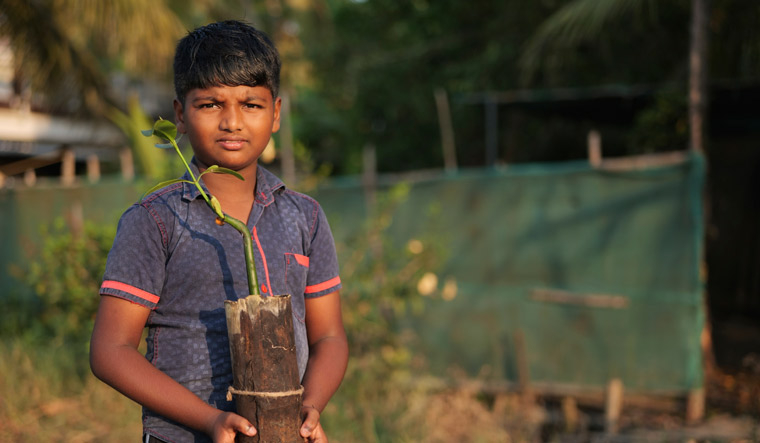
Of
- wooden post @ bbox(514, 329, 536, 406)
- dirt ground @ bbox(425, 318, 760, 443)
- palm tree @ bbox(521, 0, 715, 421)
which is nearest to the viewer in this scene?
dirt ground @ bbox(425, 318, 760, 443)

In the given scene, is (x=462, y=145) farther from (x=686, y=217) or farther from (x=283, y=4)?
(x=283, y=4)

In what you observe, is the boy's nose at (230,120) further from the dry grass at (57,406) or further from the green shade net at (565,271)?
the green shade net at (565,271)

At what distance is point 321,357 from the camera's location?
167cm

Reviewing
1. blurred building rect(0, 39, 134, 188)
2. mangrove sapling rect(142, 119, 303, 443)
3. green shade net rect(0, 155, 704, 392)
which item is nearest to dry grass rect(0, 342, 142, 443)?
green shade net rect(0, 155, 704, 392)

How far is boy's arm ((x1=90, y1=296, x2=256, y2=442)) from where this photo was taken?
1.41m

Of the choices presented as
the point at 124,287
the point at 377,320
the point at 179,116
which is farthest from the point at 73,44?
the point at 124,287

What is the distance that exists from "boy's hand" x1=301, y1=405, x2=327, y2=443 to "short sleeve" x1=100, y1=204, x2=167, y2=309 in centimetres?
37

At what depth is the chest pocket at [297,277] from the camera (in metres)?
1.65

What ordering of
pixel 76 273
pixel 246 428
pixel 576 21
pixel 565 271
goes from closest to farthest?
pixel 246 428 → pixel 76 273 → pixel 565 271 → pixel 576 21

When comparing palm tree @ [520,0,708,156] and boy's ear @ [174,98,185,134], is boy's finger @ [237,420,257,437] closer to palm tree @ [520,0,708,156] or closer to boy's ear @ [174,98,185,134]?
boy's ear @ [174,98,185,134]

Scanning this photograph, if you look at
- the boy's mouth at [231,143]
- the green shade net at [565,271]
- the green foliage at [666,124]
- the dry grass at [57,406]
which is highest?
the green foliage at [666,124]

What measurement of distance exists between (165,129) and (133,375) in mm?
472

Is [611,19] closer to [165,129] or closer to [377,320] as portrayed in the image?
[377,320]

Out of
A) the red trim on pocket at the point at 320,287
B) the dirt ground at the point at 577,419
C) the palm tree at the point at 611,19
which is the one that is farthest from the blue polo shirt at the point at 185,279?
the palm tree at the point at 611,19
